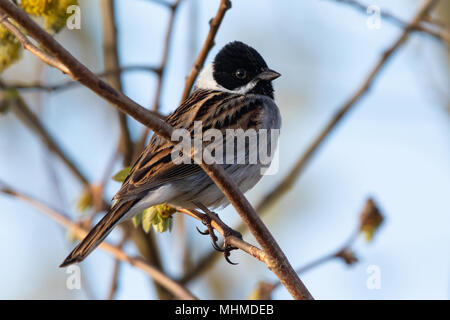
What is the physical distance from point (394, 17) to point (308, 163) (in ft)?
4.15

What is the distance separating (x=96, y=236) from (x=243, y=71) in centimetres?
217

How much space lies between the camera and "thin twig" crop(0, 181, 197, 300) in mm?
3902

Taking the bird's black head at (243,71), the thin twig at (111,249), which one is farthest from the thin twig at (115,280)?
the bird's black head at (243,71)

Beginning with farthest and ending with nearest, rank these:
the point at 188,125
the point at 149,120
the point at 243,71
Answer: the point at 243,71 < the point at 188,125 < the point at 149,120

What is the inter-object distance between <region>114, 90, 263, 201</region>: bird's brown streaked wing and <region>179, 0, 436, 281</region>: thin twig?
24.5 inches

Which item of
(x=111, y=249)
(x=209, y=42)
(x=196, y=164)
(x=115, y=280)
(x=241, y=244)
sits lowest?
(x=115, y=280)

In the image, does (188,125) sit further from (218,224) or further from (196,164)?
(218,224)

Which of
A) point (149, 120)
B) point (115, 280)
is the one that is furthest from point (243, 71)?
point (149, 120)

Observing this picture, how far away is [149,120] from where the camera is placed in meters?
2.32

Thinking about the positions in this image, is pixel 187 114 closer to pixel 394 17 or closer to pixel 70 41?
pixel 394 17

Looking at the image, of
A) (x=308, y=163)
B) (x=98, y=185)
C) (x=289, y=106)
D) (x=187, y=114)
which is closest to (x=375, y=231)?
(x=308, y=163)

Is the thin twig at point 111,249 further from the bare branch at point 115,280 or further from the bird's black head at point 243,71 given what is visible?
the bird's black head at point 243,71

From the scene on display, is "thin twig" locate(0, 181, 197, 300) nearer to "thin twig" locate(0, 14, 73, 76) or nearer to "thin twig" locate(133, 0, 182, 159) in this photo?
"thin twig" locate(133, 0, 182, 159)

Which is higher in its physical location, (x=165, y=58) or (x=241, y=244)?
(x=165, y=58)
